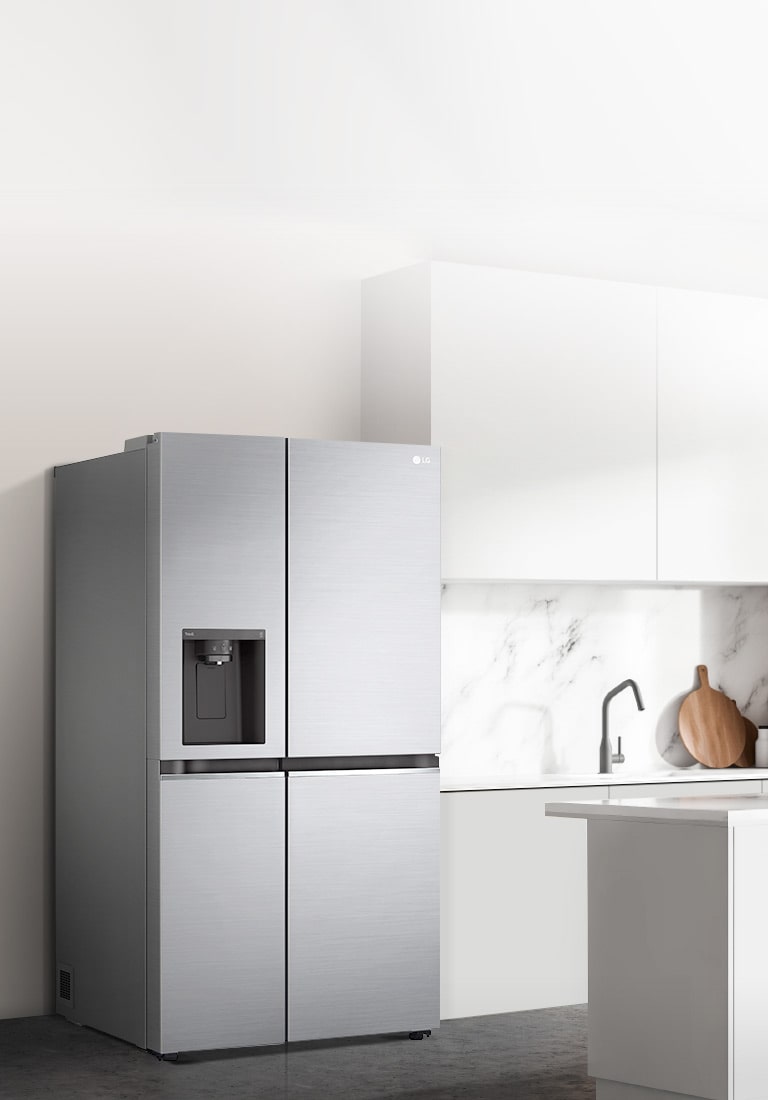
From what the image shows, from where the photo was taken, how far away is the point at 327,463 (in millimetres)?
4762

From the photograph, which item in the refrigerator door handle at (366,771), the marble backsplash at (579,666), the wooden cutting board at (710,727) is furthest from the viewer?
the wooden cutting board at (710,727)

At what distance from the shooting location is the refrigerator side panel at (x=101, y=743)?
15.2 feet

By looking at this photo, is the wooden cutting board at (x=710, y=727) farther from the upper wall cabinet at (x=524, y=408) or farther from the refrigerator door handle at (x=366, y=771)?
the refrigerator door handle at (x=366, y=771)

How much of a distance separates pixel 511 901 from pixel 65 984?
137 centimetres

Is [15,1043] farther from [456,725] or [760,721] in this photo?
[760,721]

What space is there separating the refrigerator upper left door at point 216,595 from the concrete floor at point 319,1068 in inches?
32.3

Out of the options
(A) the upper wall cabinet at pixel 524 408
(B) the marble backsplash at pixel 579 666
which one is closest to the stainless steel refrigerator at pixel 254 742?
(A) the upper wall cabinet at pixel 524 408

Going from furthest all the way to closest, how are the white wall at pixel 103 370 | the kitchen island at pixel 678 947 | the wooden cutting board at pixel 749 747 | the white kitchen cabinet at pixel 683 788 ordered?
the wooden cutting board at pixel 749 747
the white kitchen cabinet at pixel 683 788
the white wall at pixel 103 370
the kitchen island at pixel 678 947

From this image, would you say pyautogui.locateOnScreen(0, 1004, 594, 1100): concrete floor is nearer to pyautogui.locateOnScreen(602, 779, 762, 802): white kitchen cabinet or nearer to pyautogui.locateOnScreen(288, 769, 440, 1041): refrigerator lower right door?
pyautogui.locateOnScreen(288, 769, 440, 1041): refrigerator lower right door

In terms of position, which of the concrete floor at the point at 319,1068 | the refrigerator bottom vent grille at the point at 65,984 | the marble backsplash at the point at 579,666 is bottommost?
the concrete floor at the point at 319,1068

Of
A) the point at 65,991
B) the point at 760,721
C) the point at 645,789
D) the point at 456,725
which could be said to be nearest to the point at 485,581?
the point at 456,725

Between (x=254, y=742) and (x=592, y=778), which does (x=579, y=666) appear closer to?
(x=592, y=778)

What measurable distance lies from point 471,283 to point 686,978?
235 centimetres

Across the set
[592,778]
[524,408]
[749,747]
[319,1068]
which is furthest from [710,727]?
[319,1068]
